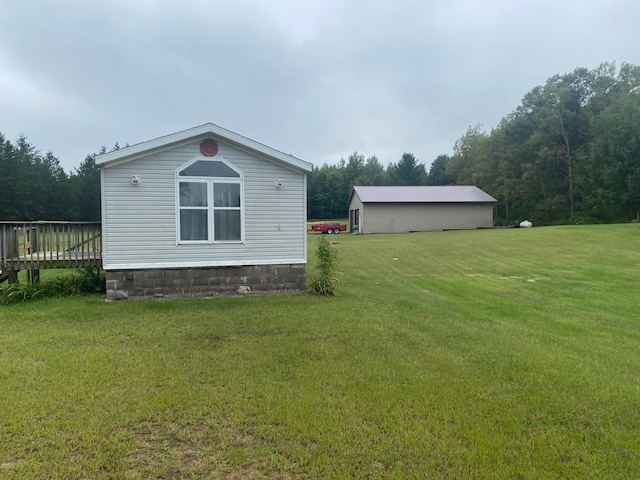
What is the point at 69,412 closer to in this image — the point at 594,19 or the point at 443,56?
the point at 443,56

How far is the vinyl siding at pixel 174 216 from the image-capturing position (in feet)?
25.2

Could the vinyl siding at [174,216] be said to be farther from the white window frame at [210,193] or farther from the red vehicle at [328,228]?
the red vehicle at [328,228]

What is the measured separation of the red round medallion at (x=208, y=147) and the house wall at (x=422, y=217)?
21.7m

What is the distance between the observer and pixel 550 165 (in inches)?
1442

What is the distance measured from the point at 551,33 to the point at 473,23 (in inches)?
202

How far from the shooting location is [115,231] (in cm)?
767

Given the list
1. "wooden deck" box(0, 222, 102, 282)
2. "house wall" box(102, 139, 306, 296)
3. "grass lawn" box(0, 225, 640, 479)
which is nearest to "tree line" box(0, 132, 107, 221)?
"wooden deck" box(0, 222, 102, 282)

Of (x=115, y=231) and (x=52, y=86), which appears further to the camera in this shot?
(x=52, y=86)

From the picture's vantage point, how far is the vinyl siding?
25.2 ft

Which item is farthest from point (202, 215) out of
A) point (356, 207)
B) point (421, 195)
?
point (421, 195)

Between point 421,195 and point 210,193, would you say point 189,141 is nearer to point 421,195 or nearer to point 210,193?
point 210,193

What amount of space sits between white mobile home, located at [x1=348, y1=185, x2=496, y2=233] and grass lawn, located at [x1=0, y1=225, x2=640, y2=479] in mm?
21957

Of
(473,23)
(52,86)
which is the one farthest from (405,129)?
(52,86)

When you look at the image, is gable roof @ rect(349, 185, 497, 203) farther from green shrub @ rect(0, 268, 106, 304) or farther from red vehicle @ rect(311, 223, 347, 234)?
green shrub @ rect(0, 268, 106, 304)
